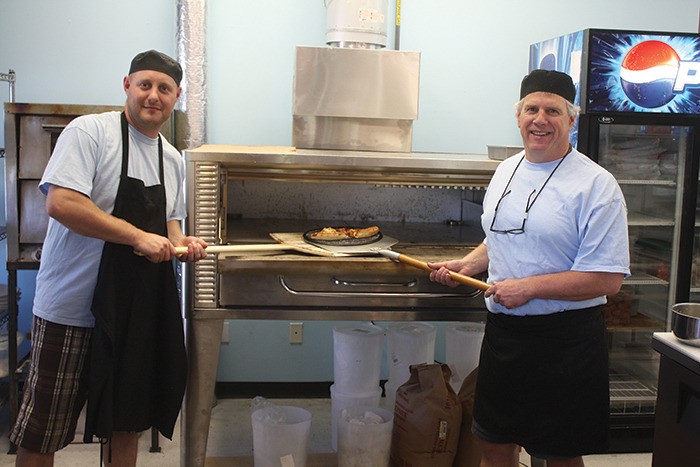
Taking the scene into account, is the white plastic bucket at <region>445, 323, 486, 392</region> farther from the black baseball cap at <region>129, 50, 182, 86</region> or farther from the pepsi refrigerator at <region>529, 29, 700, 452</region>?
the black baseball cap at <region>129, 50, 182, 86</region>

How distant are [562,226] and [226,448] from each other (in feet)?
6.40

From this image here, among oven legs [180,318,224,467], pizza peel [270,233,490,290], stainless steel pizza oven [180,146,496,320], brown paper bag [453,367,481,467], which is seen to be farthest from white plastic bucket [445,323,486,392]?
oven legs [180,318,224,467]

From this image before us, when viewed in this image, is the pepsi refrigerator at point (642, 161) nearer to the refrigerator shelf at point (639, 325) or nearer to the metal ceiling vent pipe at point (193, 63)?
the refrigerator shelf at point (639, 325)

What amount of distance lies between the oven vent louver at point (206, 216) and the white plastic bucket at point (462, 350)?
45.1 inches

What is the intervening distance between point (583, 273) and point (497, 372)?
17.3 inches

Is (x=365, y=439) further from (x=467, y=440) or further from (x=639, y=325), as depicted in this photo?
(x=639, y=325)

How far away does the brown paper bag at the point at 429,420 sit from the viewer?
2.71m

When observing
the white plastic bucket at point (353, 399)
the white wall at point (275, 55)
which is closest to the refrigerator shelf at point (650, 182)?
the white wall at point (275, 55)

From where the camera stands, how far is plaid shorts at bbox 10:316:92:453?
2258 millimetres

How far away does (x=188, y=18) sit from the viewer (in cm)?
328

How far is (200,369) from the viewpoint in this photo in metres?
2.63

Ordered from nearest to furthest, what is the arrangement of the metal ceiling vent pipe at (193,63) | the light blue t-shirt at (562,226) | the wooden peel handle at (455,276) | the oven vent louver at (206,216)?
the light blue t-shirt at (562,226), the wooden peel handle at (455,276), the oven vent louver at (206,216), the metal ceiling vent pipe at (193,63)

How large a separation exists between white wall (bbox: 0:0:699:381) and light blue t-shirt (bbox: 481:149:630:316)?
1497 millimetres

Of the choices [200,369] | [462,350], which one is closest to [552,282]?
[462,350]
